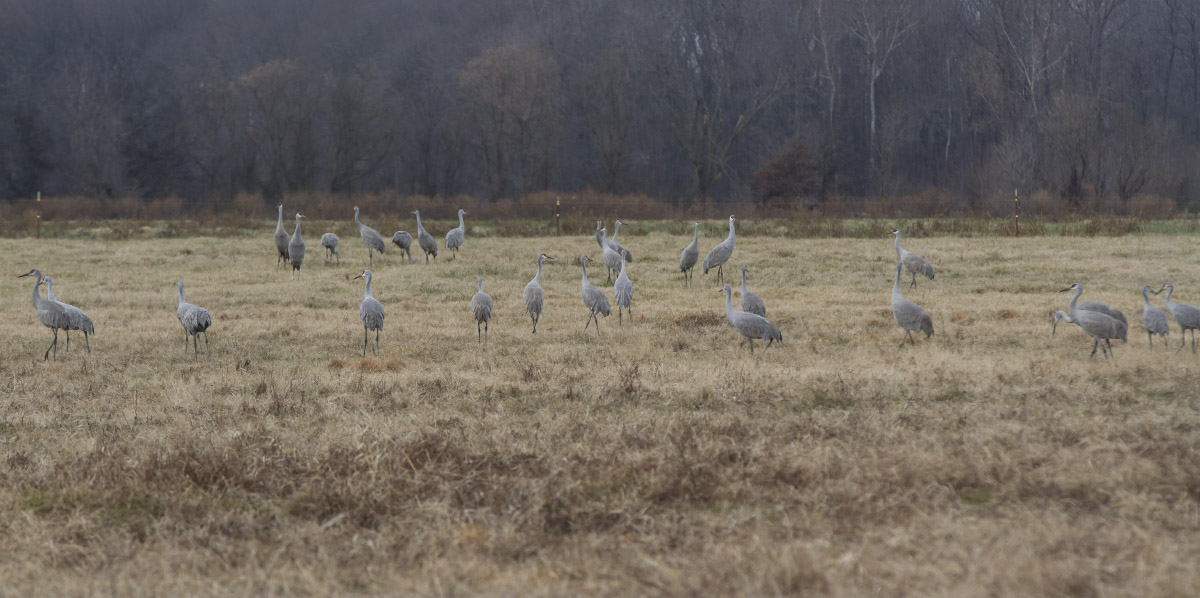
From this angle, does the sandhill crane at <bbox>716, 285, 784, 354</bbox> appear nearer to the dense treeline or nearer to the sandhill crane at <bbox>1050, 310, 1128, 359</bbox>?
the sandhill crane at <bbox>1050, 310, 1128, 359</bbox>

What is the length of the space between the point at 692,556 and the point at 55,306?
28.3ft

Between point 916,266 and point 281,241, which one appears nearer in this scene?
point 916,266

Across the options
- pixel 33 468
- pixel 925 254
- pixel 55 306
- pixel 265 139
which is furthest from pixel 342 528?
pixel 265 139

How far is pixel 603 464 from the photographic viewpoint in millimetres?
5980

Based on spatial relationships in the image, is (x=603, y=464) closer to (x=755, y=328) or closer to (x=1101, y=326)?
(x=755, y=328)

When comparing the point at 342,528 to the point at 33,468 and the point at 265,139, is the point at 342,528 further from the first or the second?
the point at 265,139

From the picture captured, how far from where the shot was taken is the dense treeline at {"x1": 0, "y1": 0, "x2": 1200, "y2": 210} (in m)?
47.4

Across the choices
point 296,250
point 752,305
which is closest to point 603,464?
point 752,305

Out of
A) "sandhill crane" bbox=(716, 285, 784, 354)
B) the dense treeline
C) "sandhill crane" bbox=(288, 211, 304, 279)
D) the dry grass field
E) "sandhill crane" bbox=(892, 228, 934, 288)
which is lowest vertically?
the dry grass field

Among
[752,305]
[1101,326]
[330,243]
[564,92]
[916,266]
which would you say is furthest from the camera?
[564,92]

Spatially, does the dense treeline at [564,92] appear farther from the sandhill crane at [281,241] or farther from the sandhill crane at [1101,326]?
the sandhill crane at [1101,326]

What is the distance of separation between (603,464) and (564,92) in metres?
47.0

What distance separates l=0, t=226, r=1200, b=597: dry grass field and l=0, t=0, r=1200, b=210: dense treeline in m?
36.8

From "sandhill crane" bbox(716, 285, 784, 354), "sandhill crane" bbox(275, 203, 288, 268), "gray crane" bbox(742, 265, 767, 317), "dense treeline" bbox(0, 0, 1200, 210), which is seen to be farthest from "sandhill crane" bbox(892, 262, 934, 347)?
"dense treeline" bbox(0, 0, 1200, 210)
